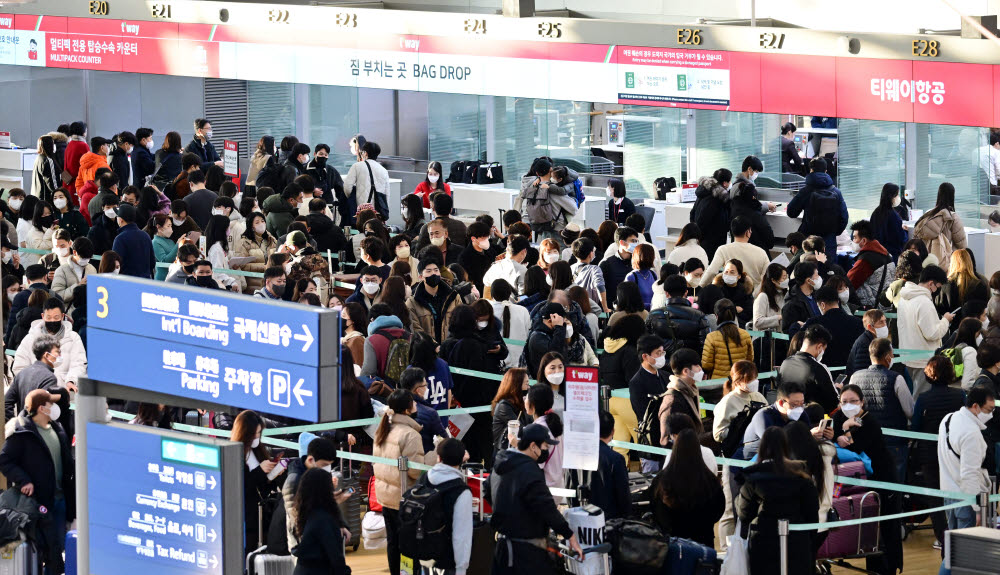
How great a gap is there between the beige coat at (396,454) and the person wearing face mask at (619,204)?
7228 mm

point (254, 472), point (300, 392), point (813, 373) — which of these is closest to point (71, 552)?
point (254, 472)

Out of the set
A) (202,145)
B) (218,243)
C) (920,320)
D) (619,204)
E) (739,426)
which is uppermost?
(202,145)

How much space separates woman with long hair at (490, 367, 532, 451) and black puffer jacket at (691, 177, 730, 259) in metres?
5.94

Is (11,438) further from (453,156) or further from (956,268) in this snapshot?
(453,156)

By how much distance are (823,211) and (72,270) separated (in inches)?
250

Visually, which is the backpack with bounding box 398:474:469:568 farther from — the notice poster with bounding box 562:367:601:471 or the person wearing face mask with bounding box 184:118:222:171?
the person wearing face mask with bounding box 184:118:222:171

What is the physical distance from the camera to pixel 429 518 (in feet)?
26.4

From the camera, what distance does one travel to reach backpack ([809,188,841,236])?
47.0ft

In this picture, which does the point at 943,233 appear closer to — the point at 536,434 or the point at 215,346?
the point at 536,434

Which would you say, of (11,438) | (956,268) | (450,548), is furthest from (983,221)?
(11,438)

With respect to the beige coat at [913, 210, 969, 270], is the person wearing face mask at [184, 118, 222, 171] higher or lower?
higher

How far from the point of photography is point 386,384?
10.2 meters

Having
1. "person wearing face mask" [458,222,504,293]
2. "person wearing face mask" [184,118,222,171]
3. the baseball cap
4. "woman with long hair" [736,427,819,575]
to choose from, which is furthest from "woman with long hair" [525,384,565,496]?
"person wearing face mask" [184,118,222,171]

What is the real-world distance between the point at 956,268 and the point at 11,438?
6.74 metres
